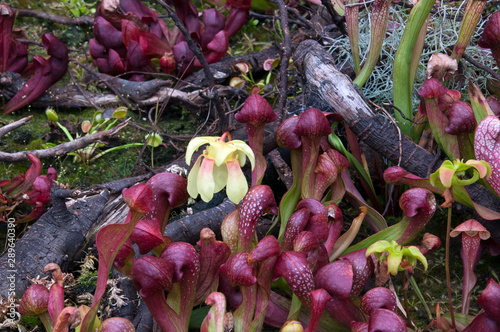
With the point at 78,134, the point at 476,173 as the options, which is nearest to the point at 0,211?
the point at 78,134

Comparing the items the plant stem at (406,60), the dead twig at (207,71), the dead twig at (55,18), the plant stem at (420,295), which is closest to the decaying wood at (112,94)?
the dead twig at (207,71)

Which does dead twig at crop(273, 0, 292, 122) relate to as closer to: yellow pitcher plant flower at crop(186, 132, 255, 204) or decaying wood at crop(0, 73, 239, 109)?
decaying wood at crop(0, 73, 239, 109)

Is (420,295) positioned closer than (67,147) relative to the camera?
Yes

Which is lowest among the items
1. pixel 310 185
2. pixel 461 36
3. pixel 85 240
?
pixel 85 240

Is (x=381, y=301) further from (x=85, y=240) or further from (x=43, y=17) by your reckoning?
(x=43, y=17)

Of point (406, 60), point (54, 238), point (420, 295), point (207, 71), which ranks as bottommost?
point (54, 238)

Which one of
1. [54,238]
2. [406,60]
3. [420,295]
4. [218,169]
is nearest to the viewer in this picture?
[218,169]

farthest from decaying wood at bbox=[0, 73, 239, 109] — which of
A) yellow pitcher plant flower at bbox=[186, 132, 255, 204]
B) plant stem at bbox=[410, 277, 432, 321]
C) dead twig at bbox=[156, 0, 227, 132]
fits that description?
plant stem at bbox=[410, 277, 432, 321]

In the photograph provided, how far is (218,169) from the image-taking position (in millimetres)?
1018

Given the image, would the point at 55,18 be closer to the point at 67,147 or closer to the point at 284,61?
the point at 67,147

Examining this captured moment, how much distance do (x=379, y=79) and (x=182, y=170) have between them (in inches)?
39.5

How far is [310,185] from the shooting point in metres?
1.23

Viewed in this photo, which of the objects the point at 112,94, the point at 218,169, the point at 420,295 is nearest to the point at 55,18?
the point at 112,94

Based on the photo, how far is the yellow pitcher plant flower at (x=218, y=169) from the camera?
97 cm
